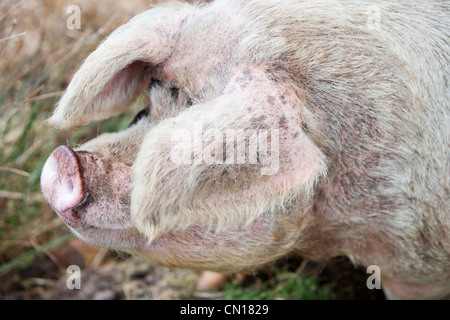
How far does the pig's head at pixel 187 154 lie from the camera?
1533 mm

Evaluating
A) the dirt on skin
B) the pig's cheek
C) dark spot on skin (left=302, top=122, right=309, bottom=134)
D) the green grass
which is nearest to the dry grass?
the dirt on skin

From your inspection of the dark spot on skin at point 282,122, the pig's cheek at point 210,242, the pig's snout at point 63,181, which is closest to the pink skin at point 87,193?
the pig's snout at point 63,181

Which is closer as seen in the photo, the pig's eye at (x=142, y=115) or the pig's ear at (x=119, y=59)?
the pig's ear at (x=119, y=59)

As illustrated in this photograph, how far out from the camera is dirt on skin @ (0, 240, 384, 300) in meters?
3.01

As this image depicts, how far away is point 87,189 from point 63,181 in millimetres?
84

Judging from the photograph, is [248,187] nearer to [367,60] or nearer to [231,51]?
[231,51]

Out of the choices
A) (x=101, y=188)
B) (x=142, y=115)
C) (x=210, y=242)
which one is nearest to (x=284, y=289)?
(x=210, y=242)

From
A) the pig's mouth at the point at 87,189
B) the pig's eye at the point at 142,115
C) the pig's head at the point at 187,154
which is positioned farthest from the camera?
the pig's eye at the point at 142,115

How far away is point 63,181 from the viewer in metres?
1.76

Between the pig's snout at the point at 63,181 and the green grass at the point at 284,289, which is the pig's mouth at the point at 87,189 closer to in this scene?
the pig's snout at the point at 63,181

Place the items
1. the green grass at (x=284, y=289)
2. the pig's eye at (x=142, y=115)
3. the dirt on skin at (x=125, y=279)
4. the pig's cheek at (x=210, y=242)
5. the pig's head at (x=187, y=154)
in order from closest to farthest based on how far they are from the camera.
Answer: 1. the pig's head at (x=187, y=154)
2. the pig's cheek at (x=210, y=242)
3. the pig's eye at (x=142, y=115)
4. the green grass at (x=284, y=289)
5. the dirt on skin at (x=125, y=279)

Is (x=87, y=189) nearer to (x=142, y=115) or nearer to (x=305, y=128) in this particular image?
(x=142, y=115)
